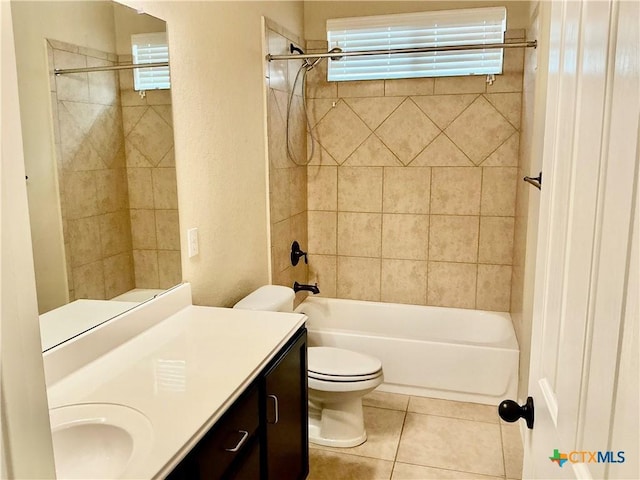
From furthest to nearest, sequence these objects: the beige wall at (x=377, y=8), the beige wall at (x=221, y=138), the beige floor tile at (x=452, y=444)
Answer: the beige wall at (x=377, y=8) → the beige floor tile at (x=452, y=444) → the beige wall at (x=221, y=138)

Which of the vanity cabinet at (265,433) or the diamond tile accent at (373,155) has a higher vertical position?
the diamond tile accent at (373,155)

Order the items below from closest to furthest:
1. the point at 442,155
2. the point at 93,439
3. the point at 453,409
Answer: the point at 93,439 < the point at 453,409 < the point at 442,155

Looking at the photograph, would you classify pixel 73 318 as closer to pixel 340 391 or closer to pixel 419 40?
pixel 340 391

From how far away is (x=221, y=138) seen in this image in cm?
241

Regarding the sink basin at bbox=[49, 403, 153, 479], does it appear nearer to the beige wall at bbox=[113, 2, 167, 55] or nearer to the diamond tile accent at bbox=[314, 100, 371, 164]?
the beige wall at bbox=[113, 2, 167, 55]

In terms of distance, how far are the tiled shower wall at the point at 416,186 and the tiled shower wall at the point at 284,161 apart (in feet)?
0.61

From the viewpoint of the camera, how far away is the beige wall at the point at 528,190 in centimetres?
248

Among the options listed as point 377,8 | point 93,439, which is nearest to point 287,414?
point 93,439

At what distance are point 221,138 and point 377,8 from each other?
5.66 ft

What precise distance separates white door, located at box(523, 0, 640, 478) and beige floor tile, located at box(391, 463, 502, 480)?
58.1 inches

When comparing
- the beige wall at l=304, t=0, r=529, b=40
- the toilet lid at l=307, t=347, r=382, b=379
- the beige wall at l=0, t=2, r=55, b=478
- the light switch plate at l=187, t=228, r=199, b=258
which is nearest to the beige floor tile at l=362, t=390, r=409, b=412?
the toilet lid at l=307, t=347, r=382, b=379

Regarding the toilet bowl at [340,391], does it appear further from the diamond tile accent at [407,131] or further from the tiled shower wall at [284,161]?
the diamond tile accent at [407,131]

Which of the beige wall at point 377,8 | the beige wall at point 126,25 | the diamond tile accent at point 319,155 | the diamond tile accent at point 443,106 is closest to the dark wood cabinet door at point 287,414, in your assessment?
the beige wall at point 126,25

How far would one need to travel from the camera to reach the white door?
60 cm
